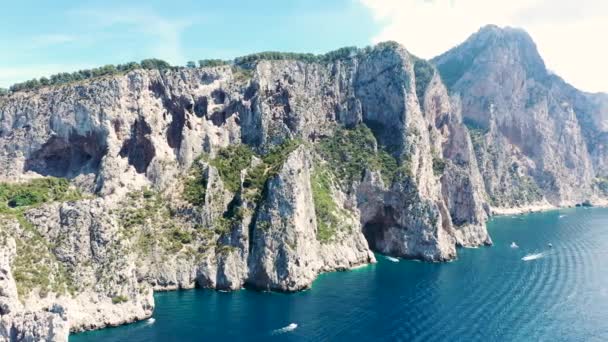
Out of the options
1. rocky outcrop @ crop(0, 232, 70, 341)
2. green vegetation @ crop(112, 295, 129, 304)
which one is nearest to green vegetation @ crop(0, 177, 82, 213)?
green vegetation @ crop(112, 295, 129, 304)

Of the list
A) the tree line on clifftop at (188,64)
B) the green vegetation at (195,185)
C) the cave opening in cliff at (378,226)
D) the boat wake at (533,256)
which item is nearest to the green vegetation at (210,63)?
the tree line on clifftop at (188,64)

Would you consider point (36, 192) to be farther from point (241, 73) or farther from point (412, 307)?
point (412, 307)

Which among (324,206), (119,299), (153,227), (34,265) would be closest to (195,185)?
(153,227)

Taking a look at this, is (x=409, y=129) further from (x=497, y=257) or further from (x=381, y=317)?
(x=381, y=317)

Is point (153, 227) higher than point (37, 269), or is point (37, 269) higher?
point (153, 227)

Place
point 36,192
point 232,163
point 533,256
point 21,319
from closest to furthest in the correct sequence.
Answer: point 21,319 → point 36,192 → point 232,163 → point 533,256

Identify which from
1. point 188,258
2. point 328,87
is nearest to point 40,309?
point 188,258
